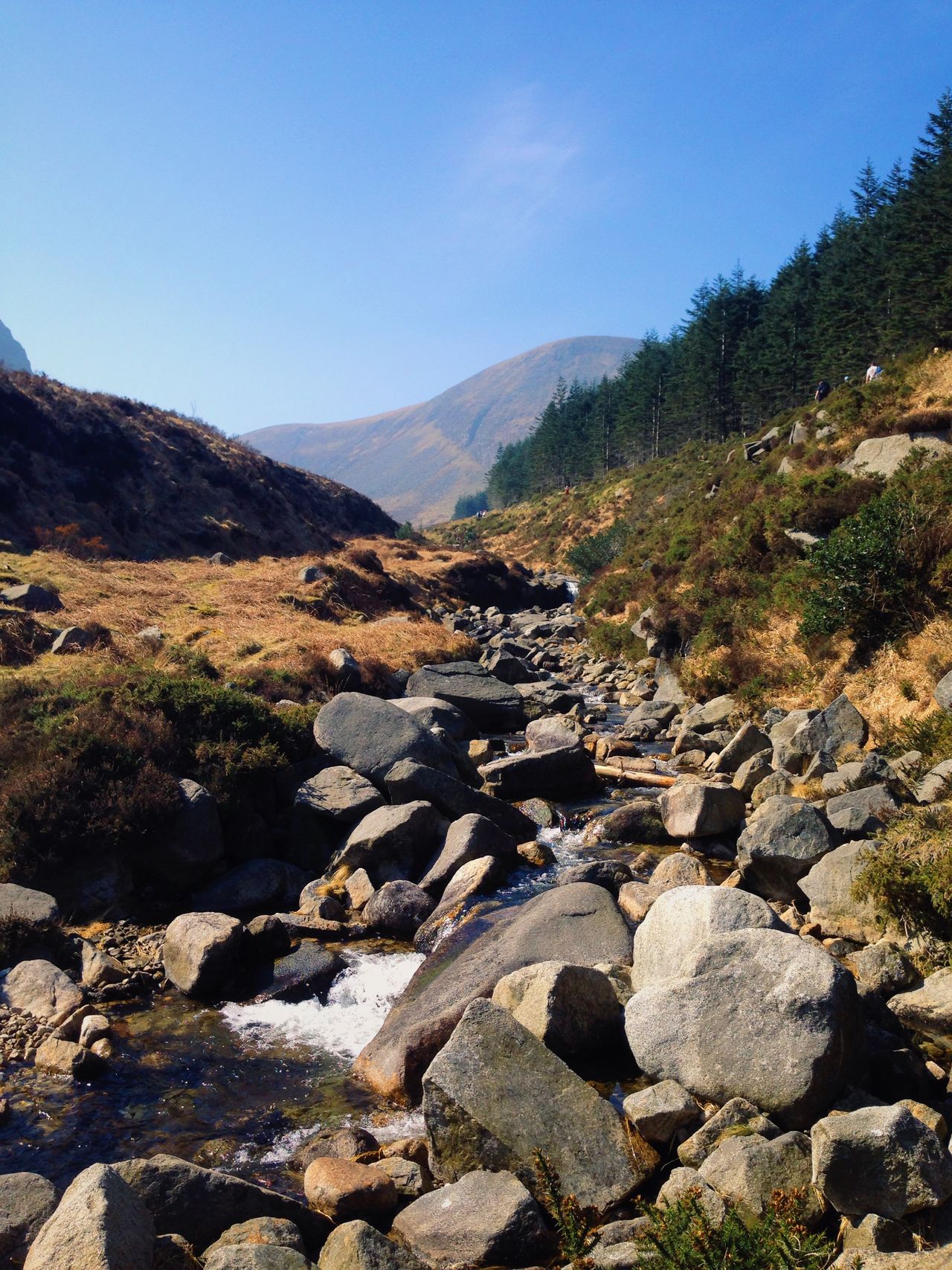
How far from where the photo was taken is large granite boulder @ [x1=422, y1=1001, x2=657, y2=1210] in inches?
262

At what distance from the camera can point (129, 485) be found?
48156 millimetres

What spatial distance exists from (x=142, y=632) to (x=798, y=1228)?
983 inches

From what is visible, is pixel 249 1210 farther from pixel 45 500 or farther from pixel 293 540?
pixel 293 540

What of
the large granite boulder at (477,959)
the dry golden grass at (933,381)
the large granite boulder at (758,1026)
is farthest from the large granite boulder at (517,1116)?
the dry golden grass at (933,381)

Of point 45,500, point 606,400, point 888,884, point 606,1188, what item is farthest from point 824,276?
point 606,1188

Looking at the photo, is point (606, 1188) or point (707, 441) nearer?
point (606, 1188)

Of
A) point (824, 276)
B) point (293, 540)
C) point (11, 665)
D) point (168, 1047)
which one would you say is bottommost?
point (168, 1047)

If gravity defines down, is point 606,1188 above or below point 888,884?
below

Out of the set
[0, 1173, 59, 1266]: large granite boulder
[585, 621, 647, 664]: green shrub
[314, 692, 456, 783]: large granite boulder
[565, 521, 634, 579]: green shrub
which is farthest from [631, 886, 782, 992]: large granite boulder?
[565, 521, 634, 579]: green shrub

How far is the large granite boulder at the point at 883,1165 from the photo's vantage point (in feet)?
17.8

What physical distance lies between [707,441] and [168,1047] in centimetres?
8378

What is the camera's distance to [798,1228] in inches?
205

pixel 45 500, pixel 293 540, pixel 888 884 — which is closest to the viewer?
pixel 888 884

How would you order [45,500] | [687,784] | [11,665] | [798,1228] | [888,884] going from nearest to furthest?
[798,1228]
[888,884]
[687,784]
[11,665]
[45,500]
